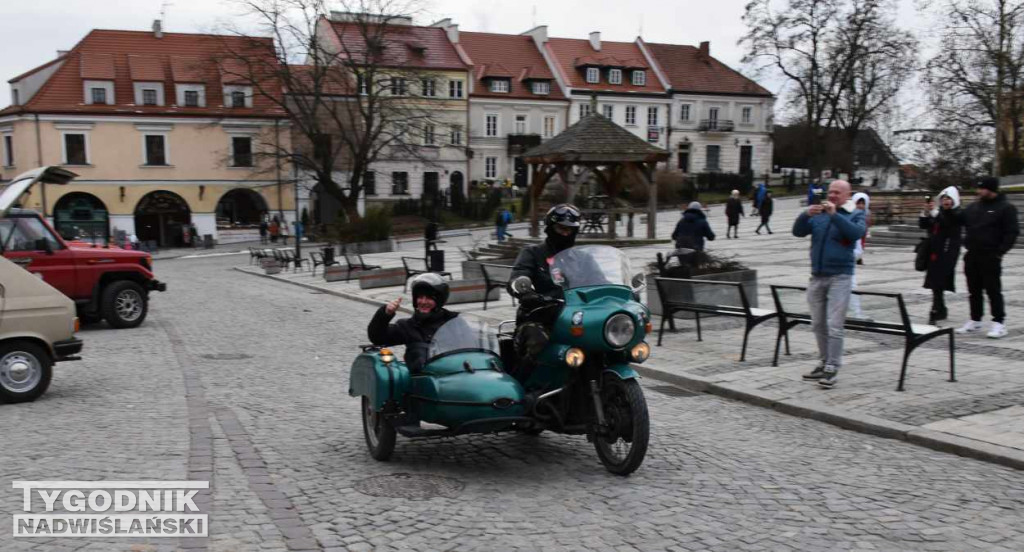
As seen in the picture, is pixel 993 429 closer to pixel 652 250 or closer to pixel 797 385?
pixel 797 385

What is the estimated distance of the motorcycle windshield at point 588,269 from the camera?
596 centimetres

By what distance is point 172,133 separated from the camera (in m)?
52.8

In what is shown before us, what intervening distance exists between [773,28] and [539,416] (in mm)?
53361

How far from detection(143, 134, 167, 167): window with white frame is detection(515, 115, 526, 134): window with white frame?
2518 centimetres

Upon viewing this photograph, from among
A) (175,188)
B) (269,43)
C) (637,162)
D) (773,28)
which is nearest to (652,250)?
(637,162)

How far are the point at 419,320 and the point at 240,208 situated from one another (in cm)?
5460

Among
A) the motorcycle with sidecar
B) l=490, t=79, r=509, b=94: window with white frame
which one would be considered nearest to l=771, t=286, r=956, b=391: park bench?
the motorcycle with sidecar

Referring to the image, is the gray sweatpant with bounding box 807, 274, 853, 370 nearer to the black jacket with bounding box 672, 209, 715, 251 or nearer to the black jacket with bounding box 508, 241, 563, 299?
the black jacket with bounding box 508, 241, 563, 299

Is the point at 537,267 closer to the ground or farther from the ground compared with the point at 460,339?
farther from the ground

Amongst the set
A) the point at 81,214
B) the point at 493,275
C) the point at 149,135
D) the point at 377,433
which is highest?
the point at 149,135

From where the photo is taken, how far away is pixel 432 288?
617 centimetres

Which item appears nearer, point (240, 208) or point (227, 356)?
point (227, 356)

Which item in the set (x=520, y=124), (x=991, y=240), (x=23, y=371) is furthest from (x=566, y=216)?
(x=520, y=124)

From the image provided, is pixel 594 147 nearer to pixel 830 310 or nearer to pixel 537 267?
pixel 830 310
